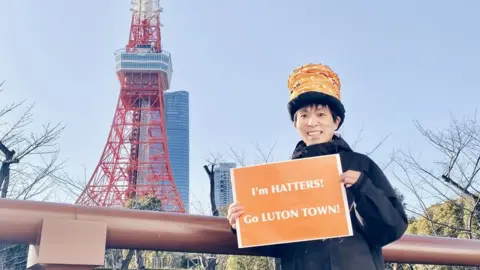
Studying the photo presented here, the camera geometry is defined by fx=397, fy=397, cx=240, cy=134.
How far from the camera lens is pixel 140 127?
19.8 m

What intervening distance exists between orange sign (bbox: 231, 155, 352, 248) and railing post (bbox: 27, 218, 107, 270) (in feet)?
0.97

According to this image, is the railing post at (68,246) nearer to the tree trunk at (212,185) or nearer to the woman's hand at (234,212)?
the woman's hand at (234,212)

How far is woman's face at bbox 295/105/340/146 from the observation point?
1068mm

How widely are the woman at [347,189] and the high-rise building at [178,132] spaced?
204ft

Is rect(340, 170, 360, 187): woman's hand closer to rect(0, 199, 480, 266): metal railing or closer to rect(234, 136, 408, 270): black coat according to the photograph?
rect(234, 136, 408, 270): black coat

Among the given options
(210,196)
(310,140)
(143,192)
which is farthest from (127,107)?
(310,140)

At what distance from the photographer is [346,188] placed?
90cm

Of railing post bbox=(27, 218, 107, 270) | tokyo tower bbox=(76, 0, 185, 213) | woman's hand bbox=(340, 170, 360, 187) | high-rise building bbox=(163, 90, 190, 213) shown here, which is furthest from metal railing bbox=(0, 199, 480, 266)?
high-rise building bbox=(163, 90, 190, 213)

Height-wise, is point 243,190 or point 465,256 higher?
point 243,190

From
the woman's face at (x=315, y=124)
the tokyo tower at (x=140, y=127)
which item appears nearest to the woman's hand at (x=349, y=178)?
the woman's face at (x=315, y=124)

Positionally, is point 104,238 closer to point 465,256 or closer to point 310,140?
point 310,140

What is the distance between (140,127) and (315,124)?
63.8 ft

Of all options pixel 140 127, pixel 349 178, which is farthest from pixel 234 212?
pixel 140 127

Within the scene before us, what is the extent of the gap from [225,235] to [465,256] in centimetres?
71
